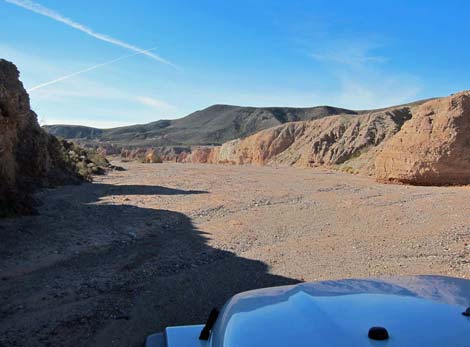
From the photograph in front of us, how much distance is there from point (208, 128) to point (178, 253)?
121584 millimetres

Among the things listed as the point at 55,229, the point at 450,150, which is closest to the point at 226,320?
the point at 55,229

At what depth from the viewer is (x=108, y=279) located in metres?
6.75

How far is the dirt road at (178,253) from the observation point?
17.5 feet

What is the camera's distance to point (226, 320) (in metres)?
2.22

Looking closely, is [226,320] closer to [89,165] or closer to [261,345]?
[261,345]

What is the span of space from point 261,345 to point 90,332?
3.55 meters

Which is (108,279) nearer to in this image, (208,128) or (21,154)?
(21,154)

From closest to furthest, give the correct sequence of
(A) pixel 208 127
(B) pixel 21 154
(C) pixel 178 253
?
(C) pixel 178 253 → (B) pixel 21 154 → (A) pixel 208 127

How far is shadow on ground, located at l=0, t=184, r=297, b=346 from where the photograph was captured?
5.00 m

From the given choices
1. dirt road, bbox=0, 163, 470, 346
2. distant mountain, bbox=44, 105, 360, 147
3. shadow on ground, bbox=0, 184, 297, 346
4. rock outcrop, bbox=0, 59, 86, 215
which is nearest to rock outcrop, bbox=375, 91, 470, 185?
dirt road, bbox=0, 163, 470, 346

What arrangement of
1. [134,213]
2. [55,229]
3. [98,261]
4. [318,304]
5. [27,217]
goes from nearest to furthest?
Result: [318,304]
[98,261]
[55,229]
[27,217]
[134,213]

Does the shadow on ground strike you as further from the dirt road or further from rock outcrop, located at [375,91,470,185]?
rock outcrop, located at [375,91,470,185]

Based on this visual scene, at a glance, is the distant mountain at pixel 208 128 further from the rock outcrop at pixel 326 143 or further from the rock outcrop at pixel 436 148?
the rock outcrop at pixel 436 148

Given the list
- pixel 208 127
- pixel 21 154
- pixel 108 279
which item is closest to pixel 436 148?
pixel 21 154
